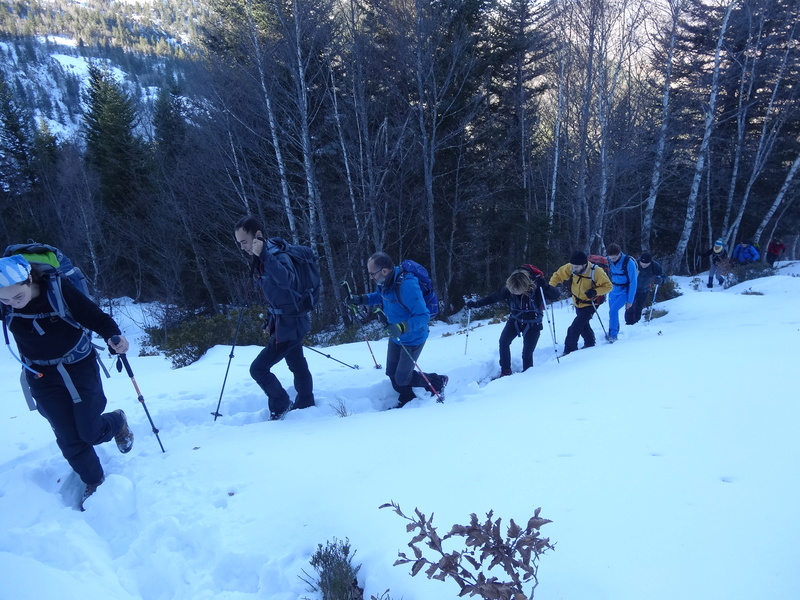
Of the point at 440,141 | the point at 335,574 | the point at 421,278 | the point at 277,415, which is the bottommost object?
the point at 277,415

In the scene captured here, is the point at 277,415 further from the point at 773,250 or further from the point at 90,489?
the point at 773,250

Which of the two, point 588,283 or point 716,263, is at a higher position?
point 588,283

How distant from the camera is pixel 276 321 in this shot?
14.6 ft

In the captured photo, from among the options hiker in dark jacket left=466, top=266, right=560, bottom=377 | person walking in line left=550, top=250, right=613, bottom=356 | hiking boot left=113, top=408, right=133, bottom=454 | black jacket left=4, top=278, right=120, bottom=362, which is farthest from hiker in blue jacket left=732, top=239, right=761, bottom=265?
black jacket left=4, top=278, right=120, bottom=362

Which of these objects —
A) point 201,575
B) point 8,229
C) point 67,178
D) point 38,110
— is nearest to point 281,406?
point 201,575

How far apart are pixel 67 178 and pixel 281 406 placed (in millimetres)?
22643

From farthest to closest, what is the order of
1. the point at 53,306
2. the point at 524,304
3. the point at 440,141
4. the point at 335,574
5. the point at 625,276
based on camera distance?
the point at 440,141 → the point at 625,276 → the point at 524,304 → the point at 53,306 → the point at 335,574

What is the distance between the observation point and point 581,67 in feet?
49.5

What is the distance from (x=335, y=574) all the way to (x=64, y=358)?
2.36 metres

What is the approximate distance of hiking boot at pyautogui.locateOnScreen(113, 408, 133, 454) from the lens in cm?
363

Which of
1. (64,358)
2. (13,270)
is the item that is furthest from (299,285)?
(13,270)

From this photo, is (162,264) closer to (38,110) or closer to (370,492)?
(370,492)

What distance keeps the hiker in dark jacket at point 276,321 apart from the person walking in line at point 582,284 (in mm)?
3947

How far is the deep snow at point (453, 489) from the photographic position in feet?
6.51
